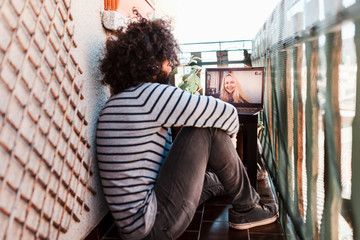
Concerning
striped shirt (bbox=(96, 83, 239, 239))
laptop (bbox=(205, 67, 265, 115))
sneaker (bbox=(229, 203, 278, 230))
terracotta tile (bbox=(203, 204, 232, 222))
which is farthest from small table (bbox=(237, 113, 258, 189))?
striped shirt (bbox=(96, 83, 239, 239))

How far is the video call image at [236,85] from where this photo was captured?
6.63ft

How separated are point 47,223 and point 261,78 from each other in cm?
153

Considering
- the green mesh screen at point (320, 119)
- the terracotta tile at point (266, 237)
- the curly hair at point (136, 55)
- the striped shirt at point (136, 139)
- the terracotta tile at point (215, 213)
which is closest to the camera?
the green mesh screen at point (320, 119)

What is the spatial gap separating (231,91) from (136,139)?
104 centimetres

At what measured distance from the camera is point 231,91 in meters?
2.06

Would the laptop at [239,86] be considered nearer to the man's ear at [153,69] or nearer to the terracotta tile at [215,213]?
the terracotta tile at [215,213]

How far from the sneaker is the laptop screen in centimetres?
72

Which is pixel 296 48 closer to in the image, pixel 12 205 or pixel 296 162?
pixel 296 162

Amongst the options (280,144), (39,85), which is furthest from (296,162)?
(39,85)

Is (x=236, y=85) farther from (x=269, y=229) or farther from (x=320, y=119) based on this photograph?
(x=320, y=119)

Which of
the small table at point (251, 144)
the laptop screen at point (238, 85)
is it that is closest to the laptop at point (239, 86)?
the laptop screen at point (238, 85)

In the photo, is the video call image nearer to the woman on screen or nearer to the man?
the woman on screen

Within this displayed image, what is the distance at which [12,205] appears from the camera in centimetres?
84

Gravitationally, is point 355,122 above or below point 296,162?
above
